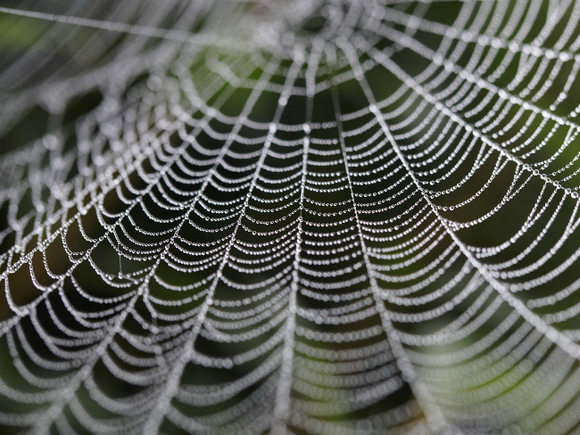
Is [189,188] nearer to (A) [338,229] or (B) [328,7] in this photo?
(A) [338,229]

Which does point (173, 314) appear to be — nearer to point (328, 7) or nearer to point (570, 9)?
point (328, 7)

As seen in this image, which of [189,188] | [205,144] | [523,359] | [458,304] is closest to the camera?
[523,359]

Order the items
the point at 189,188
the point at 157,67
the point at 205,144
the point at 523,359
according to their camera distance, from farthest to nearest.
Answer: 1. the point at 157,67
2. the point at 205,144
3. the point at 189,188
4. the point at 523,359

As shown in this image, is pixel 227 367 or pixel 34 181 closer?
pixel 227 367

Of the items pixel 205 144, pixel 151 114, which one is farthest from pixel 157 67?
pixel 205 144

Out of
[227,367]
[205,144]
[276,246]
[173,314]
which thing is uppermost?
[205,144]

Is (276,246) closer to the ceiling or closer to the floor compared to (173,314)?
closer to the ceiling

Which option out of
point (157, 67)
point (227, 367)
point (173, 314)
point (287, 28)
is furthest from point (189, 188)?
point (287, 28)
